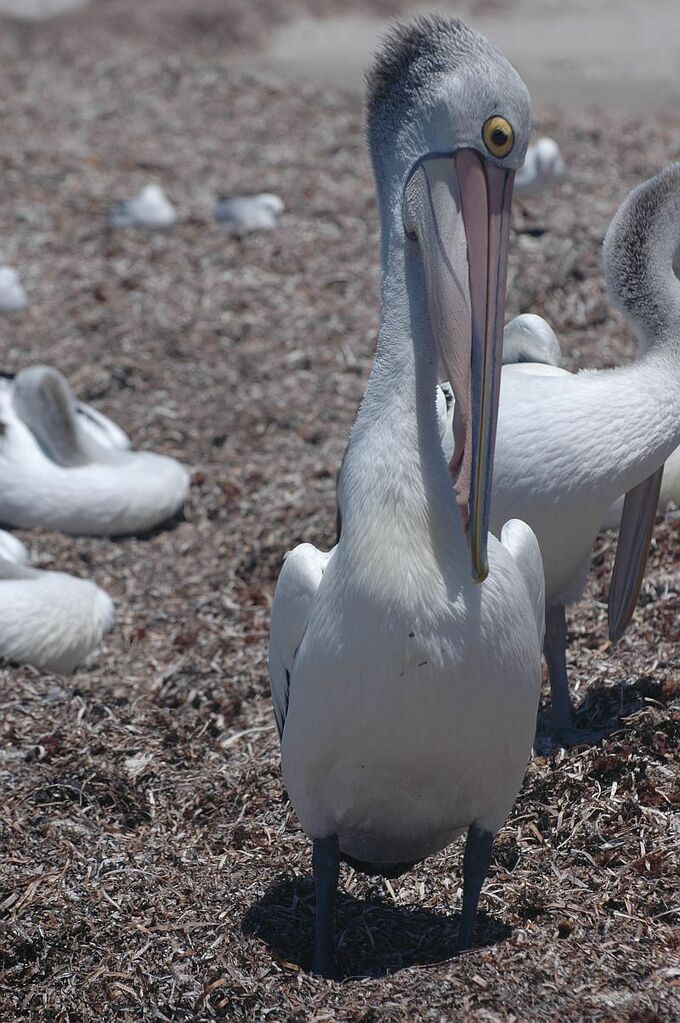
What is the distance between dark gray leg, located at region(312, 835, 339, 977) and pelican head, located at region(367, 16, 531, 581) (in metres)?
0.88

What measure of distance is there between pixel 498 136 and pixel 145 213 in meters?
6.37

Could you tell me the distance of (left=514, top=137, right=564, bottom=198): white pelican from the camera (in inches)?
335

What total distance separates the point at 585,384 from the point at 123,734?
188 cm

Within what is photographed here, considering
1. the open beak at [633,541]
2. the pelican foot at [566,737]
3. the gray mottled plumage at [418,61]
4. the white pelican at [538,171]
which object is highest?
the gray mottled plumage at [418,61]

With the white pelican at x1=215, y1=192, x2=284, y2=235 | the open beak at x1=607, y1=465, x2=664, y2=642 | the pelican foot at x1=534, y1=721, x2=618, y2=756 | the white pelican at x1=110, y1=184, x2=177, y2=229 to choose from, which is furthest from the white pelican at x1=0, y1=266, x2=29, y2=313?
the pelican foot at x1=534, y1=721, x2=618, y2=756

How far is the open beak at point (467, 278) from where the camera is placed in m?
2.83

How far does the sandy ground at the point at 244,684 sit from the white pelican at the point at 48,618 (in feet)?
0.39

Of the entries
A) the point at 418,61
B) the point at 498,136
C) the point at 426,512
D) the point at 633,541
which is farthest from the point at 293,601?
the point at 633,541

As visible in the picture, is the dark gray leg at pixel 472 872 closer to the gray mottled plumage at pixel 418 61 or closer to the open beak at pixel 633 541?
the open beak at pixel 633 541

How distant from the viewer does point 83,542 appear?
6.08m

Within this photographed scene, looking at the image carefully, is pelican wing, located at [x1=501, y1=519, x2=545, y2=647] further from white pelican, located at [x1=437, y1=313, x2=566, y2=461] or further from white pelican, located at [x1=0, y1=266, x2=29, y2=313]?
white pelican, located at [x1=0, y1=266, x2=29, y2=313]

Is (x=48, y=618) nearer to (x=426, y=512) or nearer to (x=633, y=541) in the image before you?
(x=633, y=541)

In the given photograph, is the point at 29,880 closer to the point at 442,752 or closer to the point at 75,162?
the point at 442,752

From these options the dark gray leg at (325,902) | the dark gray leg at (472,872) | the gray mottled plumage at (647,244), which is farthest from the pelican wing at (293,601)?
the gray mottled plumage at (647,244)
